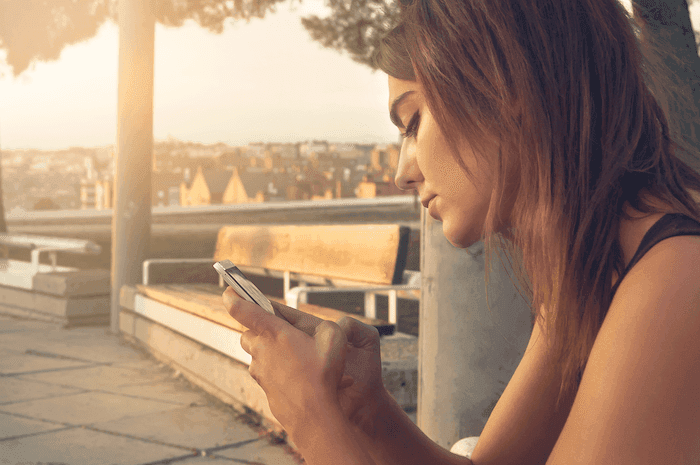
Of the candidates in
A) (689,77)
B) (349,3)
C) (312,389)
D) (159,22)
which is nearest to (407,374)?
(689,77)

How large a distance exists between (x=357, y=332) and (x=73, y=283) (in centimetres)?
655

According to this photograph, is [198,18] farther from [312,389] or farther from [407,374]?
[312,389]

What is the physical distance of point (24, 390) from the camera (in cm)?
469

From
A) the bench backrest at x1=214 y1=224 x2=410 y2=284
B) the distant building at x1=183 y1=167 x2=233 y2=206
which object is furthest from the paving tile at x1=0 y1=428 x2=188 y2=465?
the distant building at x1=183 y1=167 x2=233 y2=206

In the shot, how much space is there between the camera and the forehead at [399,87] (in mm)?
1221

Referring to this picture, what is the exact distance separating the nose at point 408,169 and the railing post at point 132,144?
19.5 ft

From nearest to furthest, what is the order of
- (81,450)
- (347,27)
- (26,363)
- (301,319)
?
(301,319), (81,450), (26,363), (347,27)

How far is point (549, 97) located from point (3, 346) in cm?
640

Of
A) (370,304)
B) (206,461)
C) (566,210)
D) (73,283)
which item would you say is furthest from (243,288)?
(73,283)

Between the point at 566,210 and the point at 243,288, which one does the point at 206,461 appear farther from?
the point at 566,210

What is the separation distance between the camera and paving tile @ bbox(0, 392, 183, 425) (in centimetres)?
411

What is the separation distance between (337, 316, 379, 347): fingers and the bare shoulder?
57 cm

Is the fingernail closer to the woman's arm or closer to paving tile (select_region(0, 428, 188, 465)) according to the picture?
the woman's arm

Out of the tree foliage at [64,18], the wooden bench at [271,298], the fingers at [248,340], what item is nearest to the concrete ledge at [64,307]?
the wooden bench at [271,298]
